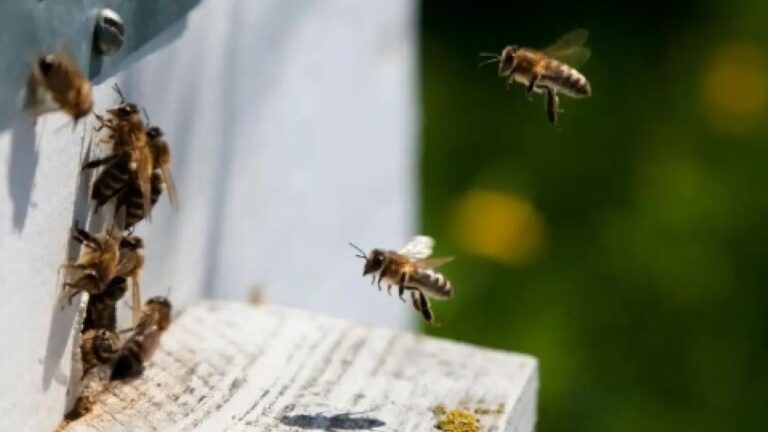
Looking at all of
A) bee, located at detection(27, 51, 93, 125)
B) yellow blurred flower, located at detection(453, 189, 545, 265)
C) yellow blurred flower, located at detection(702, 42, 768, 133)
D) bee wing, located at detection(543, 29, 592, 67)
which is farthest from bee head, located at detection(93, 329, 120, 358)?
yellow blurred flower, located at detection(702, 42, 768, 133)

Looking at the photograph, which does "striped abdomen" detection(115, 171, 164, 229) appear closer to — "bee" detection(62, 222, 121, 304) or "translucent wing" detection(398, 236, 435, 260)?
"bee" detection(62, 222, 121, 304)

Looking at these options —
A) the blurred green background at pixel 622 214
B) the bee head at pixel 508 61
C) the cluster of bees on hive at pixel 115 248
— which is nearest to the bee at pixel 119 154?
the cluster of bees on hive at pixel 115 248

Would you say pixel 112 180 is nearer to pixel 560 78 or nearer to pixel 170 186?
pixel 170 186

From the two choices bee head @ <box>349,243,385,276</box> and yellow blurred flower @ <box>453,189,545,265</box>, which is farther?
yellow blurred flower @ <box>453,189,545,265</box>

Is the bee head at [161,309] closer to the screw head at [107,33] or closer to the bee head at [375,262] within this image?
the bee head at [375,262]

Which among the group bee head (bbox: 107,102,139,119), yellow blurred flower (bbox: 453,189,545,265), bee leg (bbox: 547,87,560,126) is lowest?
yellow blurred flower (bbox: 453,189,545,265)

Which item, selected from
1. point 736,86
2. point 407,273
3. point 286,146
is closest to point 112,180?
point 407,273

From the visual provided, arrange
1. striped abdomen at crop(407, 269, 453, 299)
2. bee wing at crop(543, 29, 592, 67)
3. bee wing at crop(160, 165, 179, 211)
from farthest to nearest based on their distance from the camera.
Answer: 1. bee wing at crop(543, 29, 592, 67)
2. striped abdomen at crop(407, 269, 453, 299)
3. bee wing at crop(160, 165, 179, 211)
